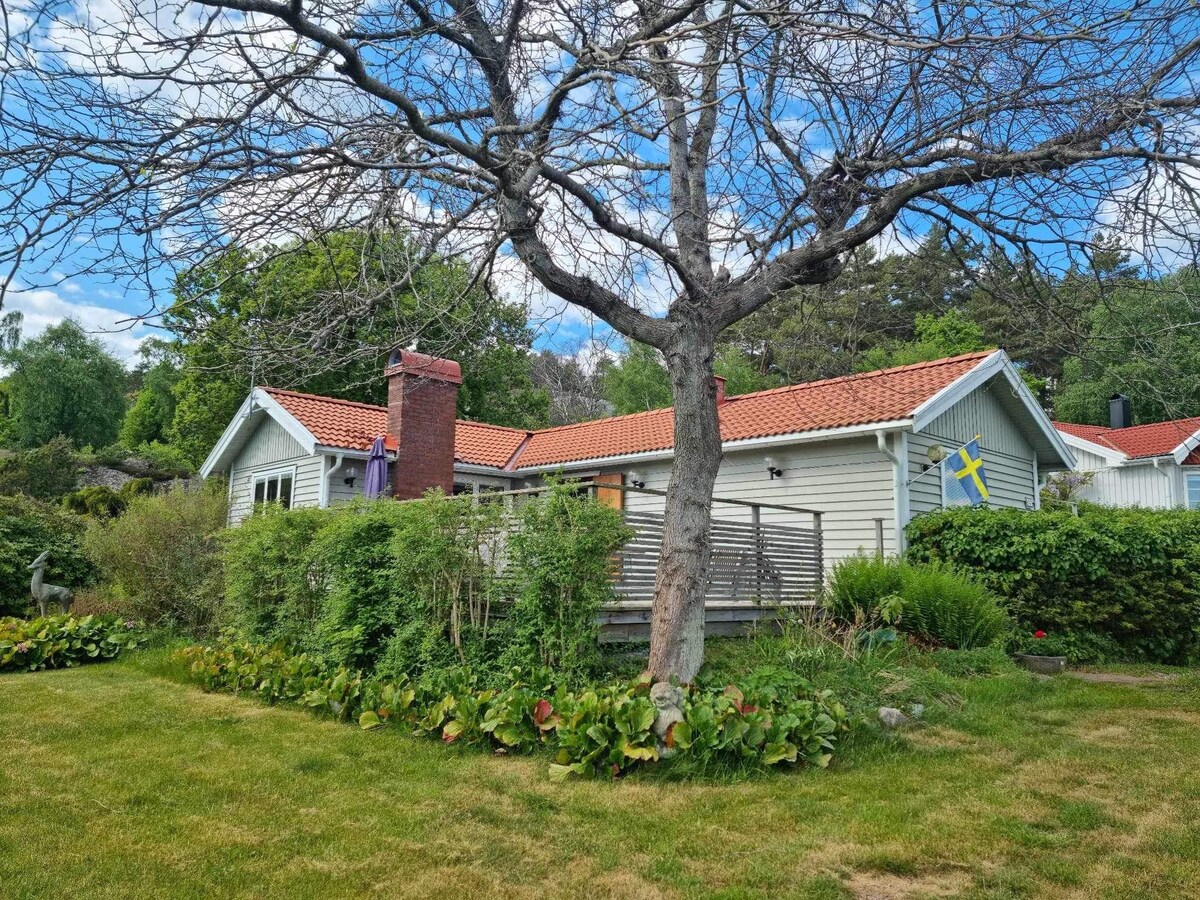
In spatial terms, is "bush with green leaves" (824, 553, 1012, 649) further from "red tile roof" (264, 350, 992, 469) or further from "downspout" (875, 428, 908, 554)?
"red tile roof" (264, 350, 992, 469)

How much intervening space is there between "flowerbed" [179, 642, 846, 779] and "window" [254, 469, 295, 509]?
10359 mm

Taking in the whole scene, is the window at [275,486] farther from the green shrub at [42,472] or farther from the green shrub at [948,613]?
the green shrub at [42,472]

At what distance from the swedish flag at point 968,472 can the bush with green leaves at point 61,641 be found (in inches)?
475

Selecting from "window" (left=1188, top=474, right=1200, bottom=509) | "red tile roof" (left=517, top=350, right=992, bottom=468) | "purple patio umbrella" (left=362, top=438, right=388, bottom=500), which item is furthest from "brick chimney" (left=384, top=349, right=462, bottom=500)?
"window" (left=1188, top=474, right=1200, bottom=509)

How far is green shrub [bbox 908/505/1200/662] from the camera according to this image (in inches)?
399

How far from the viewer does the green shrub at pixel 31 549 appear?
42.3 ft

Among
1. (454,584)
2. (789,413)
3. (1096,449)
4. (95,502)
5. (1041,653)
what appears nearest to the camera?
(454,584)

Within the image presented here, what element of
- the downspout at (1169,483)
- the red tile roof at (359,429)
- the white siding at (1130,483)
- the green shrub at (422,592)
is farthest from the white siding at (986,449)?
the downspout at (1169,483)

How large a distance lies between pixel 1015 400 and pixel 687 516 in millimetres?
10423

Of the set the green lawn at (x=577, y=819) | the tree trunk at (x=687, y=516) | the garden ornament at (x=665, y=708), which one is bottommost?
the green lawn at (x=577, y=819)

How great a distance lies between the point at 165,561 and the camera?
11.5 metres

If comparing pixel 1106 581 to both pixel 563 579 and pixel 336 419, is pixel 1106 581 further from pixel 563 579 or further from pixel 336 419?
pixel 336 419

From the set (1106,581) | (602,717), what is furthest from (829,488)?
(602,717)

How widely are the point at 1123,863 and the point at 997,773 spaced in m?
1.48
